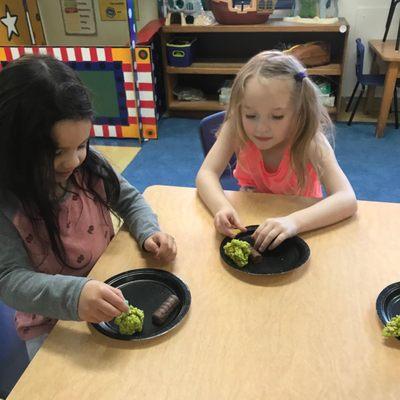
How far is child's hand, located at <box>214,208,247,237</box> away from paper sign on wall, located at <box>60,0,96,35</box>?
3328 millimetres

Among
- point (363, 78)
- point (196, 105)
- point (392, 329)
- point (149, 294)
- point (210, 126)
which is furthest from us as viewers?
point (196, 105)

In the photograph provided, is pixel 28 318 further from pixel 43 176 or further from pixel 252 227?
pixel 252 227

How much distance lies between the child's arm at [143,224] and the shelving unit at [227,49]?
2.50 metres

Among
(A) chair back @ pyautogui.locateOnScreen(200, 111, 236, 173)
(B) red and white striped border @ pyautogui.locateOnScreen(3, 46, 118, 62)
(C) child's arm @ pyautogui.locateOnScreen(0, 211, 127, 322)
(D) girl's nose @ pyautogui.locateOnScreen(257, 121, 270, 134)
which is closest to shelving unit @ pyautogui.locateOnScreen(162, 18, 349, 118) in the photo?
(B) red and white striped border @ pyautogui.locateOnScreen(3, 46, 118, 62)

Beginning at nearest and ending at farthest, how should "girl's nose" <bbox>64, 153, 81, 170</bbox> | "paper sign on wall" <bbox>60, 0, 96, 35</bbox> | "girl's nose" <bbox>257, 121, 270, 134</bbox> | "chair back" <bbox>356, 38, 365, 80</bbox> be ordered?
1. "girl's nose" <bbox>64, 153, 81, 170</bbox>
2. "girl's nose" <bbox>257, 121, 270, 134</bbox>
3. "chair back" <bbox>356, 38, 365, 80</bbox>
4. "paper sign on wall" <bbox>60, 0, 96, 35</bbox>

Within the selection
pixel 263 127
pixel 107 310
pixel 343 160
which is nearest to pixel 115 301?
pixel 107 310

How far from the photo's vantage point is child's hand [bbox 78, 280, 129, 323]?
77 cm

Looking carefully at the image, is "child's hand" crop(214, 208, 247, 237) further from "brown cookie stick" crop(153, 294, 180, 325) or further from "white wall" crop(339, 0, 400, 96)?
"white wall" crop(339, 0, 400, 96)

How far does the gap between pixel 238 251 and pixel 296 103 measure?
0.53 m

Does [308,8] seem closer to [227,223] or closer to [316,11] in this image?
[316,11]

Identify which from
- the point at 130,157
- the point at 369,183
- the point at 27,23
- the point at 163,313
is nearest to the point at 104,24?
the point at 27,23

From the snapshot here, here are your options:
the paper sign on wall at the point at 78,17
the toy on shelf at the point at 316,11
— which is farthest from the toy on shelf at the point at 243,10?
the paper sign on wall at the point at 78,17

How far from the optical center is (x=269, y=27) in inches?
128

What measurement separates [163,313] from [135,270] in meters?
0.16
